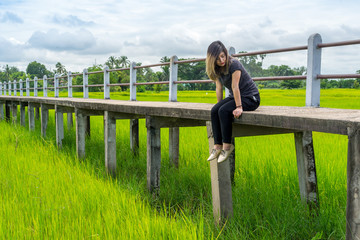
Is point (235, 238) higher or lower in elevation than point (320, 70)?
lower

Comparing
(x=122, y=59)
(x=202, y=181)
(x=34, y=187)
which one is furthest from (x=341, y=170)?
(x=122, y=59)

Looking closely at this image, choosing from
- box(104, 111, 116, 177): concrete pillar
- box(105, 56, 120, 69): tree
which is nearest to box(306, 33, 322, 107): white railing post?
box(104, 111, 116, 177): concrete pillar

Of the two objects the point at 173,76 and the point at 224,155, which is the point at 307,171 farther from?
the point at 173,76

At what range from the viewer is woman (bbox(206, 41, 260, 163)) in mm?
3767

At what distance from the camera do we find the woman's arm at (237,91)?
12.4 feet

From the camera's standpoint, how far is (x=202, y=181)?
6.06 m

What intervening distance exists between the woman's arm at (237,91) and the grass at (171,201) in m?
1.03

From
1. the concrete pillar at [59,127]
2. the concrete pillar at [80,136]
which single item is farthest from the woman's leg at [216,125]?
the concrete pillar at [59,127]

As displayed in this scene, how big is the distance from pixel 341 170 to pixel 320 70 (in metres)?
1.43

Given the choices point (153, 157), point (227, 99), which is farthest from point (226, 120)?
point (153, 157)

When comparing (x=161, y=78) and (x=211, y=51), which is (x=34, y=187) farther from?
(x=161, y=78)

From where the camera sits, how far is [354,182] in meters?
2.75

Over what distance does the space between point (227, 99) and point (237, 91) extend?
7.0 inches

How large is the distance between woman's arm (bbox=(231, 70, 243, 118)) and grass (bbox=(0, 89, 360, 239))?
1.03 meters
